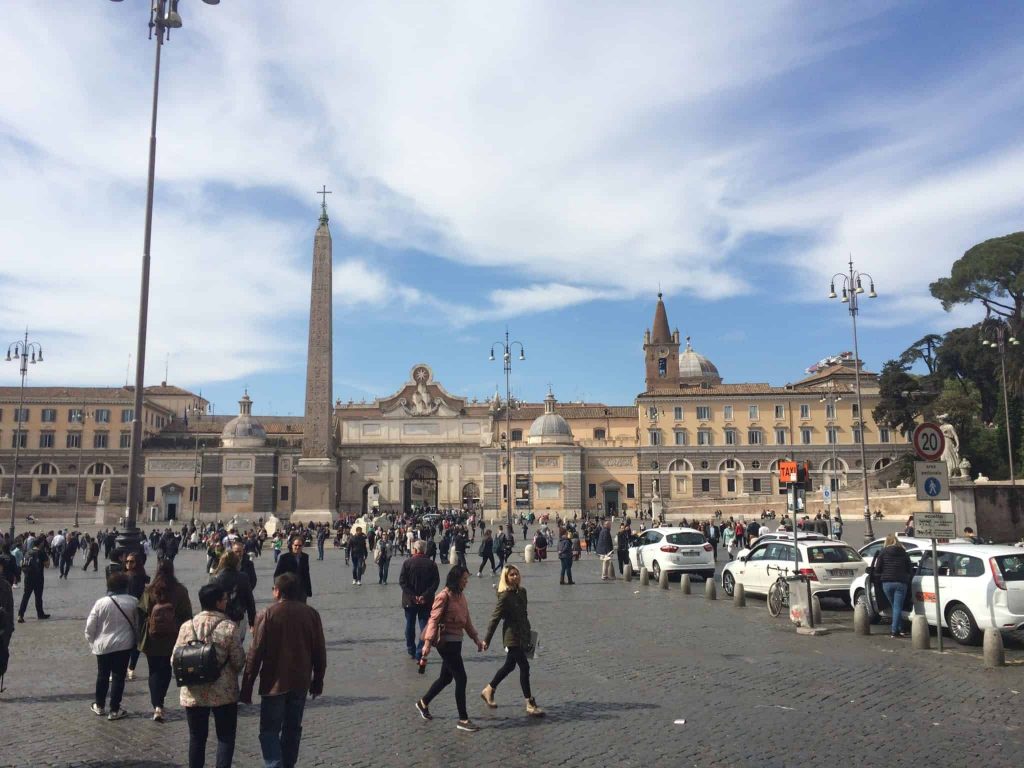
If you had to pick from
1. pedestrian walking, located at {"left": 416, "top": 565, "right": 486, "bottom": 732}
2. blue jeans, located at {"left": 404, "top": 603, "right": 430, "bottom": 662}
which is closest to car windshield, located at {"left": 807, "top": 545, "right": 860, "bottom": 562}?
blue jeans, located at {"left": 404, "top": 603, "right": 430, "bottom": 662}

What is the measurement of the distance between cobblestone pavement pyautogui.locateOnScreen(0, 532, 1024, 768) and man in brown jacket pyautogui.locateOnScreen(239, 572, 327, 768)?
882 mm

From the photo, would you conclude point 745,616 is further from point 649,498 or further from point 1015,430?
point 649,498

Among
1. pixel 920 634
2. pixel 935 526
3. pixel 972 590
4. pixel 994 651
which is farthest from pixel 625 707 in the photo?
pixel 972 590

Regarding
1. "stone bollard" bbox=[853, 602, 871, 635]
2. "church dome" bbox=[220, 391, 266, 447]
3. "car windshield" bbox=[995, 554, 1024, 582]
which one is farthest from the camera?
"church dome" bbox=[220, 391, 266, 447]

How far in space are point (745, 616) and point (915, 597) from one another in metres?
2.74

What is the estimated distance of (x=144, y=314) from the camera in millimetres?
13711

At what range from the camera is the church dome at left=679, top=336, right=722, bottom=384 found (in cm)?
7525

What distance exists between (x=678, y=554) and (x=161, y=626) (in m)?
13.1

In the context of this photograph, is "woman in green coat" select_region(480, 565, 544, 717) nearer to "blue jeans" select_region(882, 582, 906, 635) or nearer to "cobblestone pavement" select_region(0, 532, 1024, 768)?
"cobblestone pavement" select_region(0, 532, 1024, 768)

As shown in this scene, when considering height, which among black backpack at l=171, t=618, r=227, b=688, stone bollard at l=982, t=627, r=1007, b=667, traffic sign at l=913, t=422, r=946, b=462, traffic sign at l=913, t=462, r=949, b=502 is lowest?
stone bollard at l=982, t=627, r=1007, b=667

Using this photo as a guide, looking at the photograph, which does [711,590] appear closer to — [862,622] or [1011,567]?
[862,622]

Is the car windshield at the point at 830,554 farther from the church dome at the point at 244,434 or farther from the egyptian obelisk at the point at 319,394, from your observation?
the church dome at the point at 244,434

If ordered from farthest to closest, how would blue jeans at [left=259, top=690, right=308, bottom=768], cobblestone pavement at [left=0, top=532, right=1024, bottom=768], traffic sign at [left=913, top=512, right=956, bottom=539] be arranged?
traffic sign at [left=913, top=512, right=956, bottom=539] → cobblestone pavement at [left=0, top=532, right=1024, bottom=768] → blue jeans at [left=259, top=690, right=308, bottom=768]

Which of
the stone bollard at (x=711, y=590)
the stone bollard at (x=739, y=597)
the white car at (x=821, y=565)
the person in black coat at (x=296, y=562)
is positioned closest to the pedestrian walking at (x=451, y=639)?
the person in black coat at (x=296, y=562)
